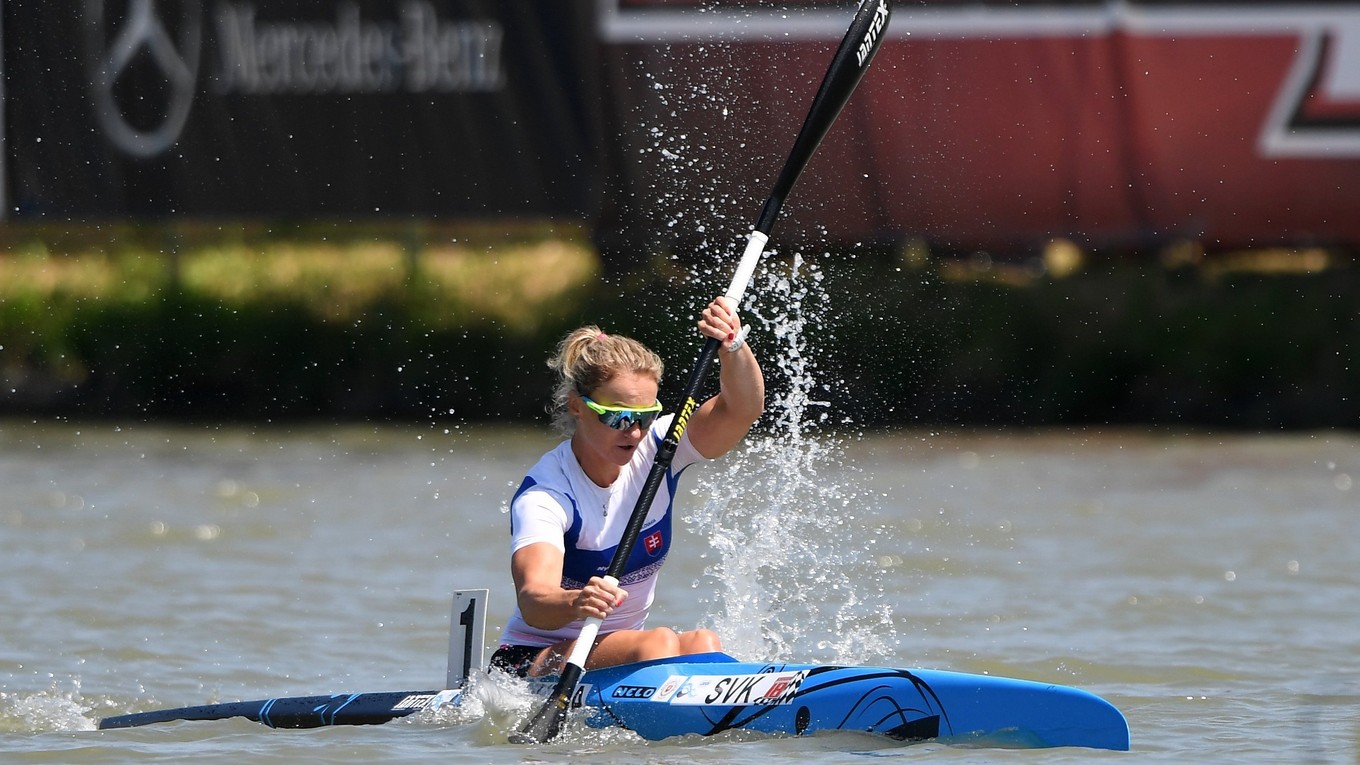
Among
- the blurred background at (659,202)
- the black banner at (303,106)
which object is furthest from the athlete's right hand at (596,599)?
the black banner at (303,106)

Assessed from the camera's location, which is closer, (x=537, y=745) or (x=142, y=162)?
(x=537, y=745)

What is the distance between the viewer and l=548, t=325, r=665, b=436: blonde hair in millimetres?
4598

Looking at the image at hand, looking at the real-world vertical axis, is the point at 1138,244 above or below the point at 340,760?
above

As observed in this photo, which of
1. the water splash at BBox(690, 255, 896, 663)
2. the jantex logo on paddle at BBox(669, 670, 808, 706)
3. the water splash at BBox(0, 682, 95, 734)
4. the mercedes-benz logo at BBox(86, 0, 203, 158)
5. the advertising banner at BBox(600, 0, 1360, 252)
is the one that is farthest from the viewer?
the mercedes-benz logo at BBox(86, 0, 203, 158)

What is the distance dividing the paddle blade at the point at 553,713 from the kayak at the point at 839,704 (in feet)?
0.25

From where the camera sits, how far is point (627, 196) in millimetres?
10953

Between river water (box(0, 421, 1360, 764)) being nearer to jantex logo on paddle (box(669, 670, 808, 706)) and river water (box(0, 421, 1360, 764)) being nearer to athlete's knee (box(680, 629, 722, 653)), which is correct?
jantex logo on paddle (box(669, 670, 808, 706))

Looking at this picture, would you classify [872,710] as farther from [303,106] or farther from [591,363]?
[303,106]

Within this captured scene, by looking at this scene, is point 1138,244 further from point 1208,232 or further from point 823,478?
point 823,478

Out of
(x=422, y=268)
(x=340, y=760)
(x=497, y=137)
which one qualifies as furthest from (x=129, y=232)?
(x=340, y=760)

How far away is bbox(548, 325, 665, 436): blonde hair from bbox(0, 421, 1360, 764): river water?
777mm

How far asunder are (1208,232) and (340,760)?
7398mm

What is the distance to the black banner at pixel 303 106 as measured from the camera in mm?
11133

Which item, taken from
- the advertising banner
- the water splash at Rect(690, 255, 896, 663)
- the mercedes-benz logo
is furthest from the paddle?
the mercedes-benz logo
